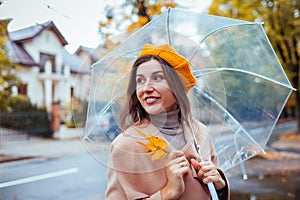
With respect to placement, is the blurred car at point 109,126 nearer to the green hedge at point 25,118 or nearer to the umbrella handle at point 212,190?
the umbrella handle at point 212,190

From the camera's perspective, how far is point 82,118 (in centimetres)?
181

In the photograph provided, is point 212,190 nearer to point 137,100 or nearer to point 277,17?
point 137,100

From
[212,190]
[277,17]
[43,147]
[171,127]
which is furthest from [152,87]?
[277,17]

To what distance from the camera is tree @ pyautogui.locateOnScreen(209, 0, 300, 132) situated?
12.2 m

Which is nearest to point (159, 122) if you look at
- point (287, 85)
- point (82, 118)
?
point (82, 118)

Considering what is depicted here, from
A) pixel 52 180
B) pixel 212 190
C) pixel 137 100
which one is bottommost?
pixel 52 180

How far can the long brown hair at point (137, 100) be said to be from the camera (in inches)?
63.9

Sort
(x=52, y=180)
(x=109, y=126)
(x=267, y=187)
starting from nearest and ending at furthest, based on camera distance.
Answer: (x=109, y=126) < (x=267, y=187) < (x=52, y=180)

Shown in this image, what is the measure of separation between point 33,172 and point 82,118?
6585 millimetres

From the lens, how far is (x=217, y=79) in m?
2.12

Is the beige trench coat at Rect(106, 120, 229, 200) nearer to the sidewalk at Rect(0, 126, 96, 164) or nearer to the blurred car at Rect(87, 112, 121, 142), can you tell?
the blurred car at Rect(87, 112, 121, 142)

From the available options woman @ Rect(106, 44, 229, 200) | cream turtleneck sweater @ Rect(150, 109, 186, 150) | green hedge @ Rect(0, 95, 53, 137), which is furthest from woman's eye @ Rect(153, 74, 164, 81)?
green hedge @ Rect(0, 95, 53, 137)

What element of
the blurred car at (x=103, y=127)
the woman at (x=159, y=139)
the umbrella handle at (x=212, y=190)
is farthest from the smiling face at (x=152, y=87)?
the umbrella handle at (x=212, y=190)

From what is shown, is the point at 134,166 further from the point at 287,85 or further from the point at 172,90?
the point at 287,85
